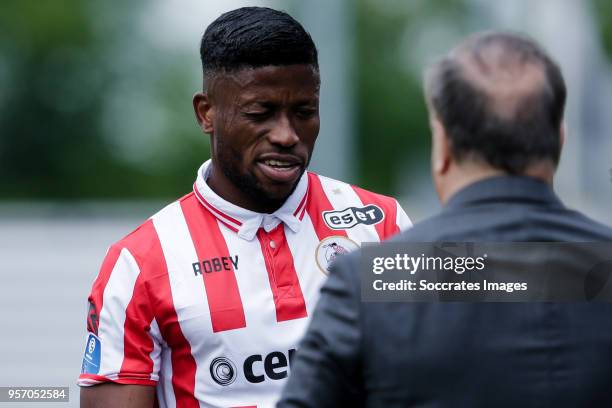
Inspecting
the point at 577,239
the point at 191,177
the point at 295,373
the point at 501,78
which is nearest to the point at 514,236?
the point at 577,239

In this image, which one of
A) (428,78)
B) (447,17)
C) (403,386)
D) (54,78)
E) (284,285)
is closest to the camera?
(403,386)

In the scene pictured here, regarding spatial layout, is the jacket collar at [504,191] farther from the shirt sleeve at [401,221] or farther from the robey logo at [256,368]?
the shirt sleeve at [401,221]

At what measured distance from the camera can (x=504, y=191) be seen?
1.88 meters

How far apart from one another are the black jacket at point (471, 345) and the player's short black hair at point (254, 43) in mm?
1050

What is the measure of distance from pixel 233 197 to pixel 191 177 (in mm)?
18902

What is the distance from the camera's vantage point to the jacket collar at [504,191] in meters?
1.88

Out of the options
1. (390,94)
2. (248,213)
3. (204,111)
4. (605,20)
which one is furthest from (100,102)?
(248,213)

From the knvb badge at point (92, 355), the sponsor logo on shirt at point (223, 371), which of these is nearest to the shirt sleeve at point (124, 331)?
the knvb badge at point (92, 355)

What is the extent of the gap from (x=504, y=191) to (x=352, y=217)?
3.63ft

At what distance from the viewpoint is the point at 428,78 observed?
Result: 6.41 feet

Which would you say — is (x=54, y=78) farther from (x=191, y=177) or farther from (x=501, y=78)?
(x=501, y=78)

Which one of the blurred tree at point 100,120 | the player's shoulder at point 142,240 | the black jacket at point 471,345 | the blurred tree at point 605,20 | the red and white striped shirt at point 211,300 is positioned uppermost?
the blurred tree at point 605,20

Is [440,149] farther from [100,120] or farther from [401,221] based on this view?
[100,120]

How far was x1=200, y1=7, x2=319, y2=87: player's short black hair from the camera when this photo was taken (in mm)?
2797
